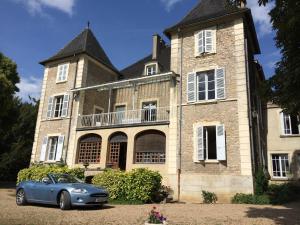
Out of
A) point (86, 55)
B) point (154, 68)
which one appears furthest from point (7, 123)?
point (154, 68)

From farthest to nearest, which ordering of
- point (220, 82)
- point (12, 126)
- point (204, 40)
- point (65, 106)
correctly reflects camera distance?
point (12, 126) → point (65, 106) → point (204, 40) → point (220, 82)

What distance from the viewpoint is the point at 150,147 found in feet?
53.2

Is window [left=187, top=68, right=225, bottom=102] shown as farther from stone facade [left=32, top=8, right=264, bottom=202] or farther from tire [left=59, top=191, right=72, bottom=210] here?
tire [left=59, top=191, right=72, bottom=210]

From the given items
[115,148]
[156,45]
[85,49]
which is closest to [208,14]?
[156,45]

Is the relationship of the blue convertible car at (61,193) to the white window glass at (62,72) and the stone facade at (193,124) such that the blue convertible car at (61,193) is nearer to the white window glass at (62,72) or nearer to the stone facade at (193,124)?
the stone facade at (193,124)

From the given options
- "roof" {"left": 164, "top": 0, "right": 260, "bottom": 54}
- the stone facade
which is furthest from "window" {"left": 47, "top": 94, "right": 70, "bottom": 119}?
"roof" {"left": 164, "top": 0, "right": 260, "bottom": 54}

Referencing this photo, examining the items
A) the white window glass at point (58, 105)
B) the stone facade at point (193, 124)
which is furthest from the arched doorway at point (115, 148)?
the white window glass at point (58, 105)

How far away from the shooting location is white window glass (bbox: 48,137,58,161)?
19609 millimetres

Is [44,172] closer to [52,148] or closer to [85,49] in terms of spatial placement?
[52,148]

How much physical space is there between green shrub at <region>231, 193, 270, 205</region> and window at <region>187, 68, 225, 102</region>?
481cm

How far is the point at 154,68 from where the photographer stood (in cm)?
2072

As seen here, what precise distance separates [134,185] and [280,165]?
11.5 m

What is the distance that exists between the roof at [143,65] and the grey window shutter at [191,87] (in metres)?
5.27

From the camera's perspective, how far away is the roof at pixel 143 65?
21.8 metres
